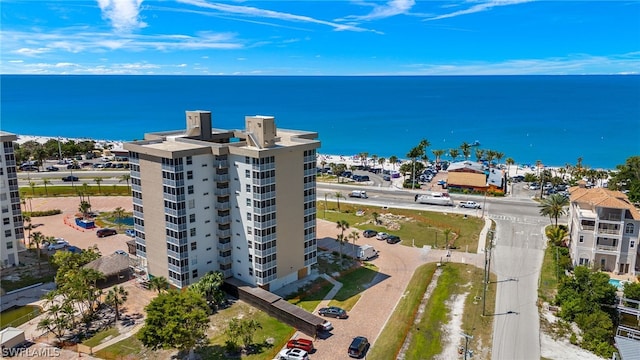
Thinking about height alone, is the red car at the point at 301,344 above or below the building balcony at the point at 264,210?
below

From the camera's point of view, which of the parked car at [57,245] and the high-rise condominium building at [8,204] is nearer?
the high-rise condominium building at [8,204]

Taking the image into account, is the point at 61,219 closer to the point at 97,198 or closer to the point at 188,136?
the point at 97,198

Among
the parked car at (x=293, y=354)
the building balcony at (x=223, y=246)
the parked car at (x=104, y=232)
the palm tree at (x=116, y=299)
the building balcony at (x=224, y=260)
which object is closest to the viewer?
the parked car at (x=293, y=354)

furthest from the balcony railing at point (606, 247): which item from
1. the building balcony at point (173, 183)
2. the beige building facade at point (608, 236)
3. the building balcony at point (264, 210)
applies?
the building balcony at point (173, 183)

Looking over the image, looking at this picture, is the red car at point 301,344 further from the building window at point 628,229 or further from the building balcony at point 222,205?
the building window at point 628,229

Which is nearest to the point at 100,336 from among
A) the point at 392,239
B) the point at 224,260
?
the point at 224,260

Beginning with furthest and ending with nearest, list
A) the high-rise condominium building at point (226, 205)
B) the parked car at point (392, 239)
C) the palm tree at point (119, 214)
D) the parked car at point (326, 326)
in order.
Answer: the palm tree at point (119, 214)
the parked car at point (392, 239)
the high-rise condominium building at point (226, 205)
the parked car at point (326, 326)

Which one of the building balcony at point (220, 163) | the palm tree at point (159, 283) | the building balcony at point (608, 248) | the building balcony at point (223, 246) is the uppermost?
the building balcony at point (220, 163)
